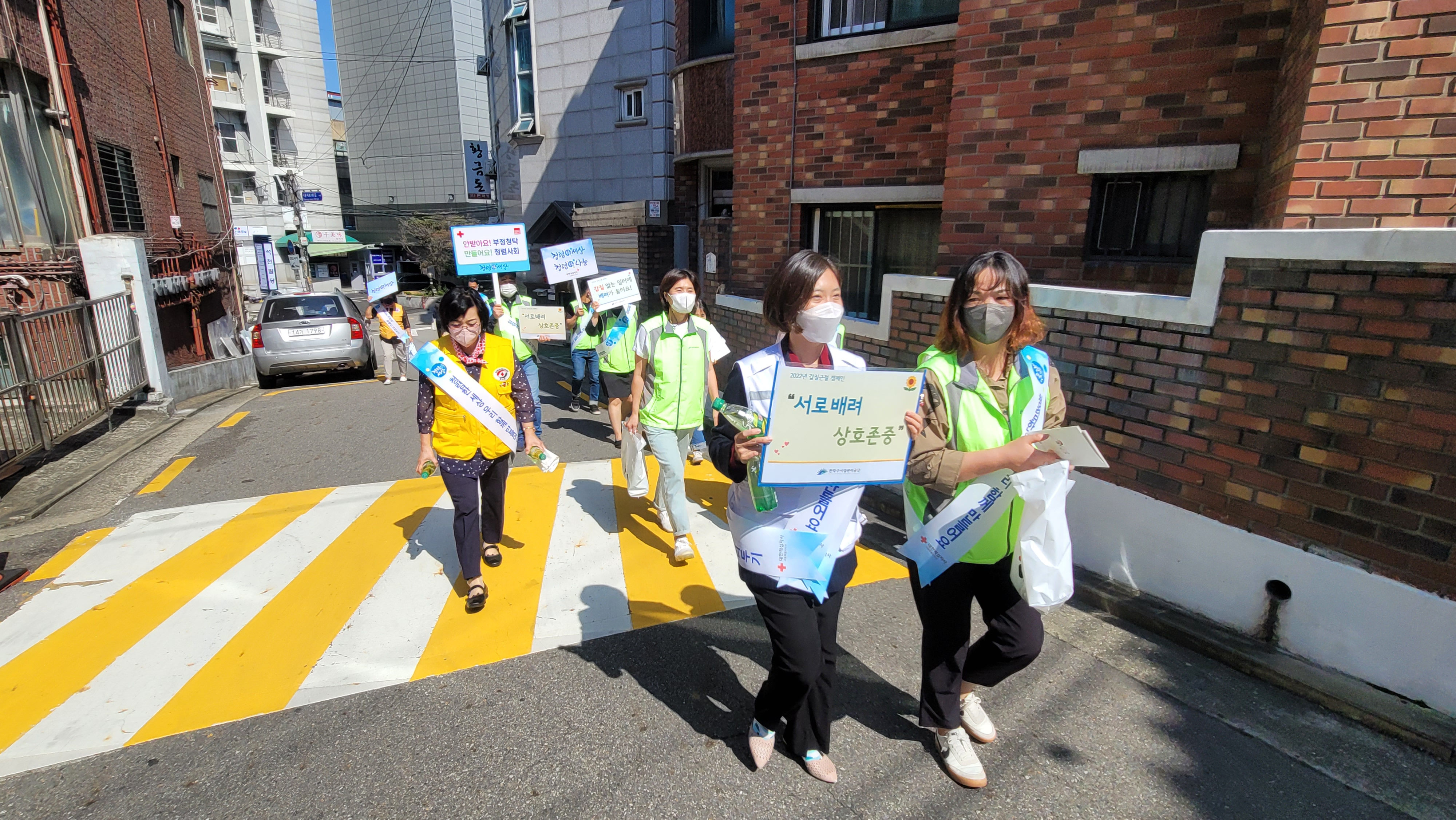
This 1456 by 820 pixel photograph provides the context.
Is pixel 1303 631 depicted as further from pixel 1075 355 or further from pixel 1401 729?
pixel 1075 355

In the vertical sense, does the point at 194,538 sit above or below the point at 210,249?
below

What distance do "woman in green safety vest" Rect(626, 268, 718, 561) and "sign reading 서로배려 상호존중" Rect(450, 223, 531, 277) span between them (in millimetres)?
5002

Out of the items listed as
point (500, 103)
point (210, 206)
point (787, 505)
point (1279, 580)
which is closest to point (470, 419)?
point (787, 505)

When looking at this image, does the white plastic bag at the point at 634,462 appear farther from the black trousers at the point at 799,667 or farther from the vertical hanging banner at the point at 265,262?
the vertical hanging banner at the point at 265,262

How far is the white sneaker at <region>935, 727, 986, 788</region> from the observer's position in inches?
105

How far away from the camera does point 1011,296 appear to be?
2.48 meters

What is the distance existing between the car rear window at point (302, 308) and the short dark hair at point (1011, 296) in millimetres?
11982

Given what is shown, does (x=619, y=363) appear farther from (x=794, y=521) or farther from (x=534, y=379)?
(x=794, y=521)

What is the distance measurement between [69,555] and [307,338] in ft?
24.9

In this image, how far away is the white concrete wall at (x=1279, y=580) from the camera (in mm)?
2904

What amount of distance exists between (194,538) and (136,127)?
1232 cm

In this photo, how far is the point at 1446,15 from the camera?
315 centimetres

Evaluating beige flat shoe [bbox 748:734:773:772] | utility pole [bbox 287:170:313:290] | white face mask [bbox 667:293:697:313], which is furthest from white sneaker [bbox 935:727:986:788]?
utility pole [bbox 287:170:313:290]

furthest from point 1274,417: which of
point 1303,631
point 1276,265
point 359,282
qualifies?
point 359,282
